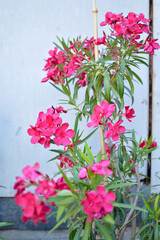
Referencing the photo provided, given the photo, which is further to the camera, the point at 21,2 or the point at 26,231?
the point at 26,231

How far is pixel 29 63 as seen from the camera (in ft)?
7.74

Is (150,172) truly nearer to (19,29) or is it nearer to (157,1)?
(157,1)

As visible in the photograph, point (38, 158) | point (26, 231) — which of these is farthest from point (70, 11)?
point (26, 231)

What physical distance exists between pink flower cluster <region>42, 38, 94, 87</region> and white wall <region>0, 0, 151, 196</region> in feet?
1.90

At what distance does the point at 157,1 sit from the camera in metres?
2.33

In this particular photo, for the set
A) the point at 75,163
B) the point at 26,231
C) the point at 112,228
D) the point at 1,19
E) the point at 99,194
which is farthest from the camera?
the point at 26,231

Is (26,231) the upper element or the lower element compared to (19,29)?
lower

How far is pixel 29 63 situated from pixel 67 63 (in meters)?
0.66

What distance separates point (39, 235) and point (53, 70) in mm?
1430

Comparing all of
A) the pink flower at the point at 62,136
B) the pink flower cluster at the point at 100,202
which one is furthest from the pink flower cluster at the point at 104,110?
the pink flower cluster at the point at 100,202

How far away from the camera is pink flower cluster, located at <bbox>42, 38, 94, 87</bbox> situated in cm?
165

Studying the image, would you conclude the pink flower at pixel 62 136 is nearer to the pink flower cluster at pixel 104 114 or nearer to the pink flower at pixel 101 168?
the pink flower cluster at pixel 104 114

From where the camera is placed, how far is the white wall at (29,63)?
91.9 inches

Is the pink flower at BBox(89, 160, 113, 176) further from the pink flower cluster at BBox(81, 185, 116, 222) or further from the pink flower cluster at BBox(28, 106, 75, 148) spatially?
the pink flower cluster at BBox(28, 106, 75, 148)
